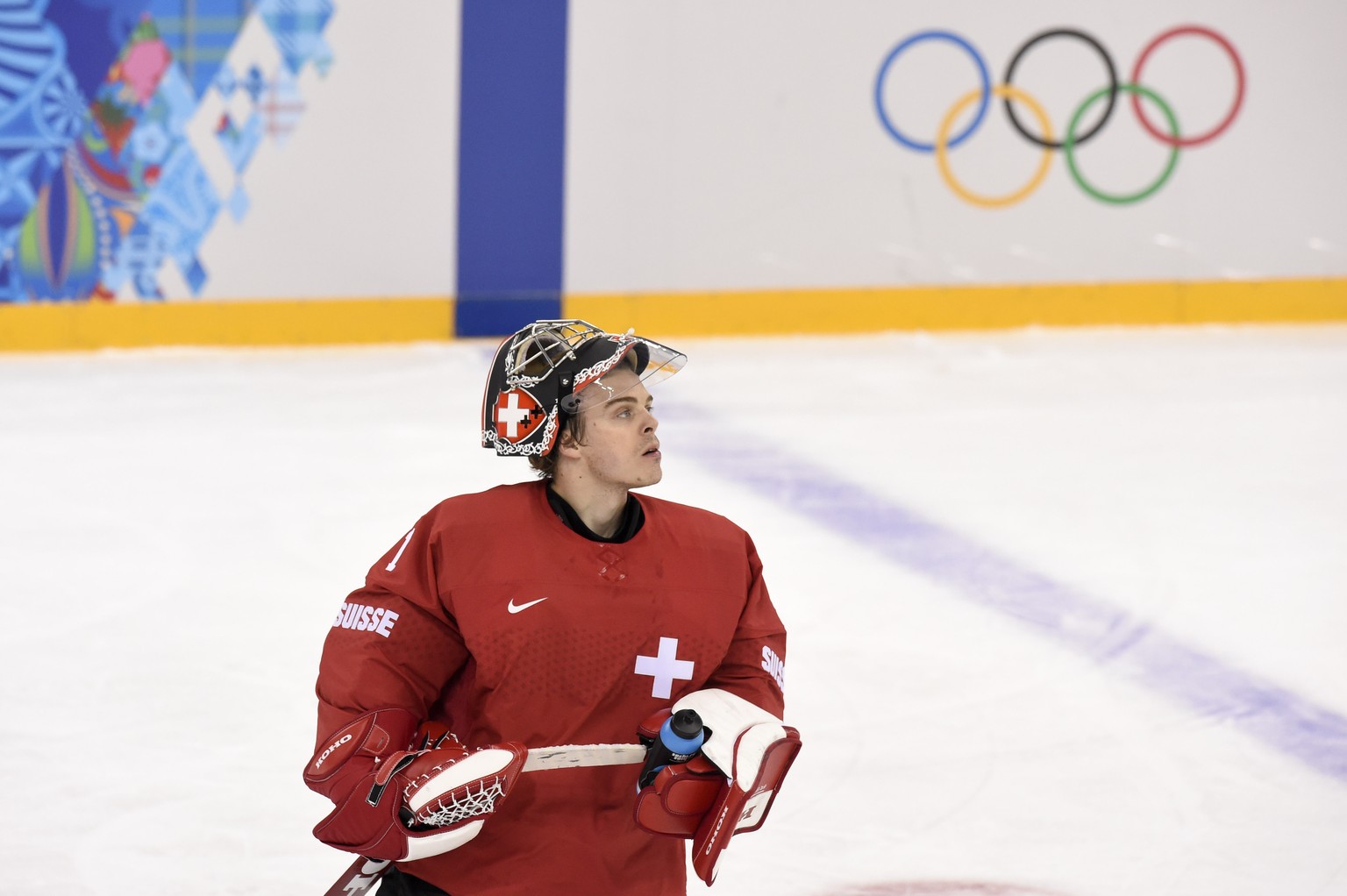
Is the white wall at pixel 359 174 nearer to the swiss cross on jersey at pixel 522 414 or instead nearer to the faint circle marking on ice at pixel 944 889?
the faint circle marking on ice at pixel 944 889

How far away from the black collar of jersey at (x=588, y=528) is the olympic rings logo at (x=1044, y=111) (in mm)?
5937

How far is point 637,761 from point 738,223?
5.94 m

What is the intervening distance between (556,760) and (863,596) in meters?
2.26

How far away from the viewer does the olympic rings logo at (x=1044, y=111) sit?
7621mm

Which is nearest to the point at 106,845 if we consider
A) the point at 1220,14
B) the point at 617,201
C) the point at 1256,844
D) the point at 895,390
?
the point at 1256,844

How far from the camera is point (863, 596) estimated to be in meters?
4.04

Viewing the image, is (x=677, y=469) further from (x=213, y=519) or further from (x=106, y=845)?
(x=106, y=845)

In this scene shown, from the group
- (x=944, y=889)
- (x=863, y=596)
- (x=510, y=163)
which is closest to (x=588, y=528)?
(x=944, y=889)

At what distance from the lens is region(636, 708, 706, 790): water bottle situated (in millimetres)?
1794

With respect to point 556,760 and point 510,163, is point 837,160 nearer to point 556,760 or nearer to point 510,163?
point 510,163

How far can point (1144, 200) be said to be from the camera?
25.2ft

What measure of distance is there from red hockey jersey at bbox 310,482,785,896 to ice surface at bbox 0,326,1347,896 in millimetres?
813

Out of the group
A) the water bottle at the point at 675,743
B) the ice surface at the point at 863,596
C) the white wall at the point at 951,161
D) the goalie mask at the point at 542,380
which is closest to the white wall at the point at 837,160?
the white wall at the point at 951,161

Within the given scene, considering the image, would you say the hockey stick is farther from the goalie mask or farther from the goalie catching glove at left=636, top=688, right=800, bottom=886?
the goalie mask
